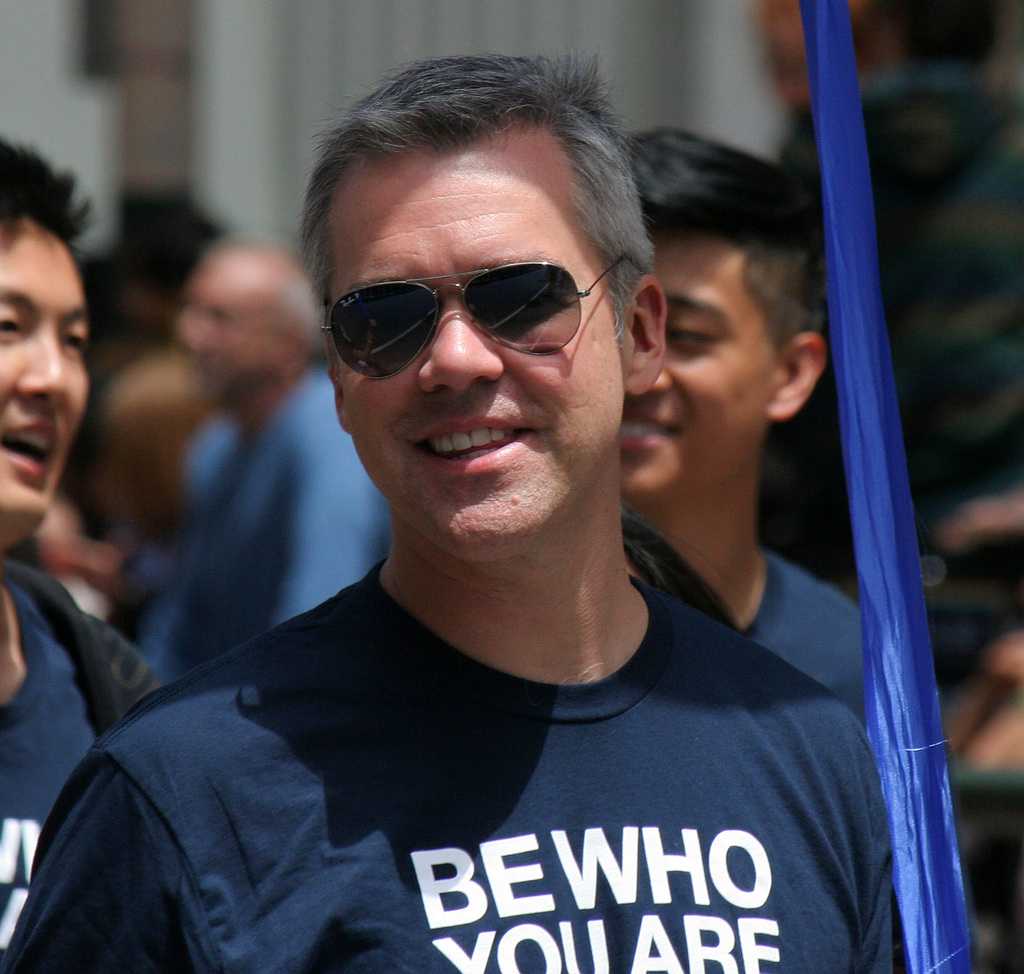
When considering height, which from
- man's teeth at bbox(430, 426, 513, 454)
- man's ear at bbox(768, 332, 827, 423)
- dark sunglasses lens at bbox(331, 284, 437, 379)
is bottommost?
man's ear at bbox(768, 332, 827, 423)

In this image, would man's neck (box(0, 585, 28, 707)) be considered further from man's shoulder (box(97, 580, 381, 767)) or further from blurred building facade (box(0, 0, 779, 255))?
blurred building facade (box(0, 0, 779, 255))

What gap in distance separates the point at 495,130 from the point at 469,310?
8.2 inches

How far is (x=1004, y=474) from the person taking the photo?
4559 millimetres

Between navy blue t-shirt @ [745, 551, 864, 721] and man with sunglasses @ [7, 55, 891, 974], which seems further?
navy blue t-shirt @ [745, 551, 864, 721]

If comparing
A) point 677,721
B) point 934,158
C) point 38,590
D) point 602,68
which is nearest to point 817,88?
point 602,68

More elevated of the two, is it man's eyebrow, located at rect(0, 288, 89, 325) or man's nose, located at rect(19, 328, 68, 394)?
man's eyebrow, located at rect(0, 288, 89, 325)

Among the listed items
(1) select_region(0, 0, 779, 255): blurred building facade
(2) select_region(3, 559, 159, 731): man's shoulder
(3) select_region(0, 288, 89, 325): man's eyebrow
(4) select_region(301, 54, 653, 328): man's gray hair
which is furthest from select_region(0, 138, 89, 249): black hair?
(1) select_region(0, 0, 779, 255): blurred building facade

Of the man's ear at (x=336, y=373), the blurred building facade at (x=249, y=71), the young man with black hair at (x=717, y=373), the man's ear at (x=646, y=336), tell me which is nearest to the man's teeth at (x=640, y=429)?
the young man with black hair at (x=717, y=373)

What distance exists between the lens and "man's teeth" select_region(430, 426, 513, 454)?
162 cm

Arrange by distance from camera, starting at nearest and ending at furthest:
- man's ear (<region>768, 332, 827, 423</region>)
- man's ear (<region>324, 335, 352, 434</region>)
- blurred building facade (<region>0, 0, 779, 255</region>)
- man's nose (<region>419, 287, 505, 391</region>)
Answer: man's nose (<region>419, 287, 505, 391</region>), man's ear (<region>324, 335, 352, 434</region>), man's ear (<region>768, 332, 827, 423</region>), blurred building facade (<region>0, 0, 779, 255</region>)

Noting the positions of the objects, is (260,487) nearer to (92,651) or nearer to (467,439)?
(92,651)

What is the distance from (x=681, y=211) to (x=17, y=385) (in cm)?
110

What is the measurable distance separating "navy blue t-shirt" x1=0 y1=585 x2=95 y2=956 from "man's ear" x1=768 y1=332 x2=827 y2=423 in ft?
4.14

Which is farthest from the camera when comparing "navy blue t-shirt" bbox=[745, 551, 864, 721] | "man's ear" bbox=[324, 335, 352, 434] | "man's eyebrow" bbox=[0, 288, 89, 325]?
"navy blue t-shirt" bbox=[745, 551, 864, 721]
